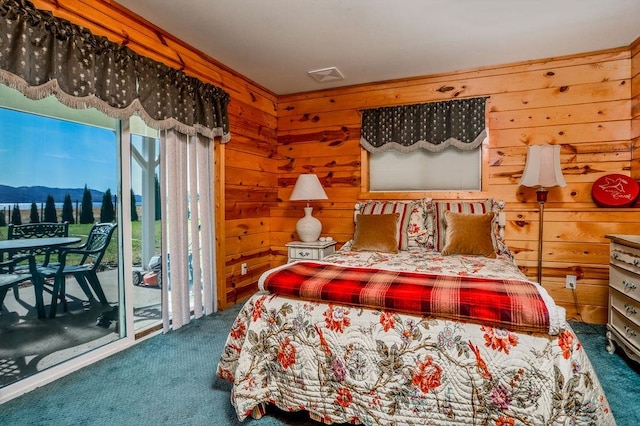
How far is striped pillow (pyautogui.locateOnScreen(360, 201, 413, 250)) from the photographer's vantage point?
294 cm

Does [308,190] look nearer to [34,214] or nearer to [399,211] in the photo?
[399,211]

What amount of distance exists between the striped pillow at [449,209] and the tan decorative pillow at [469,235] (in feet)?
0.50

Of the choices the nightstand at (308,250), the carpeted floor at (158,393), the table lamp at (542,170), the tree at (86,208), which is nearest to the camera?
the carpeted floor at (158,393)

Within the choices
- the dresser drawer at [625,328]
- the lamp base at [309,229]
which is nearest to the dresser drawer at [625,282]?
the dresser drawer at [625,328]

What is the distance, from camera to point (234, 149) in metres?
3.34

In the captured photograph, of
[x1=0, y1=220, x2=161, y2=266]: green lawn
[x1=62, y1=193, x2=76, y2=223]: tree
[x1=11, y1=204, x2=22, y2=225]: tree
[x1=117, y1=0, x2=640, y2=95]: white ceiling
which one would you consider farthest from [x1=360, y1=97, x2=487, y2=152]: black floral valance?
[x1=11, y1=204, x2=22, y2=225]: tree

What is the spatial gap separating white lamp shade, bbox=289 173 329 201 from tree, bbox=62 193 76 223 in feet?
5.99

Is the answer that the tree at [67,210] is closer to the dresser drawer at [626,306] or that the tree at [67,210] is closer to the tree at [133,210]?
the tree at [133,210]

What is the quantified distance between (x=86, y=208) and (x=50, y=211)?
0.74 feet

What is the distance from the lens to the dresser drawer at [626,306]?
2.02 meters

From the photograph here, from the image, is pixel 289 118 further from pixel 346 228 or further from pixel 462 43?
pixel 462 43

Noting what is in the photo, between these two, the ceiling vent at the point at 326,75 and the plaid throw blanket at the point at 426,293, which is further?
the ceiling vent at the point at 326,75

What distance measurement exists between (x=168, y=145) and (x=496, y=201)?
9.20 ft

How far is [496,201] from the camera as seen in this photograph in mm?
3119
